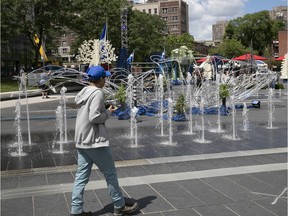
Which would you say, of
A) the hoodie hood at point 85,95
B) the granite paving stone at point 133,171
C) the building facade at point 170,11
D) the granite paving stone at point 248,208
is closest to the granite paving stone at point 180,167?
the granite paving stone at point 133,171

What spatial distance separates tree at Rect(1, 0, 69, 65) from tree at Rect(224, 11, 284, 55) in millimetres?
65724

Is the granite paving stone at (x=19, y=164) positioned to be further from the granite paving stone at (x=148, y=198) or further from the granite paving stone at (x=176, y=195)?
the granite paving stone at (x=176, y=195)

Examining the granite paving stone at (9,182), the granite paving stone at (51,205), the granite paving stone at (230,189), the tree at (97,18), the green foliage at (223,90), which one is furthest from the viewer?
the tree at (97,18)

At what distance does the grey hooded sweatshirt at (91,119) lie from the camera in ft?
14.7

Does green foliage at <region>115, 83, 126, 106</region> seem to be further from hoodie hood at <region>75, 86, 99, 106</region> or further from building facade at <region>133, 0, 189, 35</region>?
building facade at <region>133, 0, 189, 35</region>

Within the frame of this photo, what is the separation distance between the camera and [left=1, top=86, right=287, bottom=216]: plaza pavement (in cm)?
511

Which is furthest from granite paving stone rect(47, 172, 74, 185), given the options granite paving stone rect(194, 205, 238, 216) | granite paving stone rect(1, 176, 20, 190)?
granite paving stone rect(194, 205, 238, 216)

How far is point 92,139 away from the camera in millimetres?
4539

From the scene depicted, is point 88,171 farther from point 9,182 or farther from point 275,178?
point 275,178

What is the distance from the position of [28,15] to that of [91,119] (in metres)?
37.8

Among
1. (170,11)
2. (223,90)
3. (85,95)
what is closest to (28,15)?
(223,90)

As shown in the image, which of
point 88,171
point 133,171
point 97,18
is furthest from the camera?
point 97,18

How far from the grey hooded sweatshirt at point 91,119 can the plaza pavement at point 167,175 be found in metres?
0.97

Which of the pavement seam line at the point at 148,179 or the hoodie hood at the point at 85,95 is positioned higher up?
the hoodie hood at the point at 85,95
